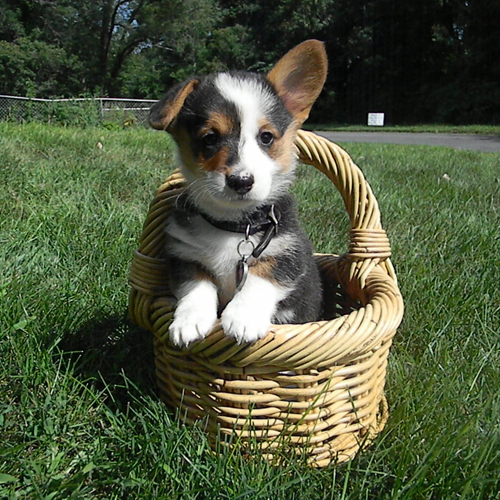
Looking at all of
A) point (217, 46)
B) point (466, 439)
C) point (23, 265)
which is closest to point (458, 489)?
point (466, 439)

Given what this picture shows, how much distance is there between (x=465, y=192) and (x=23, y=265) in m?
3.95

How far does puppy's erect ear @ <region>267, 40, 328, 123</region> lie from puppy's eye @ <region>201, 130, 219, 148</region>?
449mm

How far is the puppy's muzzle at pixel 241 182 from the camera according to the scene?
199cm

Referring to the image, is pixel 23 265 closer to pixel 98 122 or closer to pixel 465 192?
pixel 465 192

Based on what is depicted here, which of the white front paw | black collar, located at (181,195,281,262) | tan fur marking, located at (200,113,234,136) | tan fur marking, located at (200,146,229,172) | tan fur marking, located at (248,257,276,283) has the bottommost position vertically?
the white front paw

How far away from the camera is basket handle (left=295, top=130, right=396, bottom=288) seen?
245cm

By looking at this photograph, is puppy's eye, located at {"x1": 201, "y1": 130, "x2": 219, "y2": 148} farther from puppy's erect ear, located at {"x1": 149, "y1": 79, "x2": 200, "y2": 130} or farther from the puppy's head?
puppy's erect ear, located at {"x1": 149, "y1": 79, "x2": 200, "y2": 130}

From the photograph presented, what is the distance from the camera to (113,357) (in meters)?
2.44

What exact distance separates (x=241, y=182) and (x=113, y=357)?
997 millimetres

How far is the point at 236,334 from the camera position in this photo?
1.73m

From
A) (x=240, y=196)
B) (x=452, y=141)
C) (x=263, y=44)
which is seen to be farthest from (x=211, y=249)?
(x=263, y=44)

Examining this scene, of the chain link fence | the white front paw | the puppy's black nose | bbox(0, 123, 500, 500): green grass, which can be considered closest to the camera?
bbox(0, 123, 500, 500): green grass

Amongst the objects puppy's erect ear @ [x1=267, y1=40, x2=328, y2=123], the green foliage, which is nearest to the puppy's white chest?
puppy's erect ear @ [x1=267, y1=40, x2=328, y2=123]

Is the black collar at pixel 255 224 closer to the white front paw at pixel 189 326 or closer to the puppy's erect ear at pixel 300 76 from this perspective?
the white front paw at pixel 189 326
